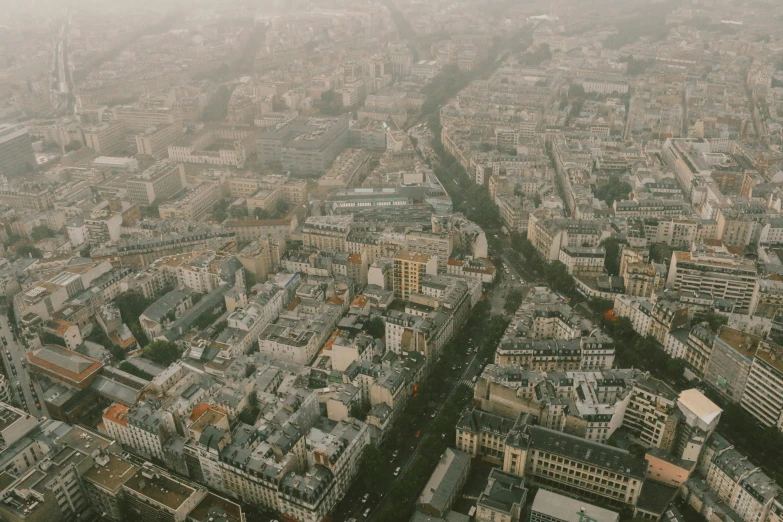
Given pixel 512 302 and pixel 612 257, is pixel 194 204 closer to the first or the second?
pixel 512 302

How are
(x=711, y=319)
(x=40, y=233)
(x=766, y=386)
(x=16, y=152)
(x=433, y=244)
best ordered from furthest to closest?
(x=16, y=152), (x=40, y=233), (x=433, y=244), (x=711, y=319), (x=766, y=386)

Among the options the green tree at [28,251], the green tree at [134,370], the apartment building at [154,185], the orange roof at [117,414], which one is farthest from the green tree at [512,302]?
the green tree at [28,251]

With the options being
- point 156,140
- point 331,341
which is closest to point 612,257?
point 331,341

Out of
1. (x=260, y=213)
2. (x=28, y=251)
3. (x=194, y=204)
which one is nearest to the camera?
(x=28, y=251)

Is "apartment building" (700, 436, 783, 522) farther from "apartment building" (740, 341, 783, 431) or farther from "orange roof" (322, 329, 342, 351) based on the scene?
"orange roof" (322, 329, 342, 351)

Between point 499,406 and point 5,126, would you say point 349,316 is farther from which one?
point 5,126

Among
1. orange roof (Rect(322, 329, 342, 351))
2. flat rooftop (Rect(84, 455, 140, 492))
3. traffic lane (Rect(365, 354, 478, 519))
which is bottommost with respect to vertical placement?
traffic lane (Rect(365, 354, 478, 519))

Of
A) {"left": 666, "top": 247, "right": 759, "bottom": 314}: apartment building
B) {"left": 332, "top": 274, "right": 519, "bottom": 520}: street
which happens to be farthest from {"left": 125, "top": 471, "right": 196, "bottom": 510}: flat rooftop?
{"left": 666, "top": 247, "right": 759, "bottom": 314}: apartment building

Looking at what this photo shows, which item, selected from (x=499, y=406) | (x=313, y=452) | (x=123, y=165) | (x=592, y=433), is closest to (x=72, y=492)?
(x=313, y=452)
